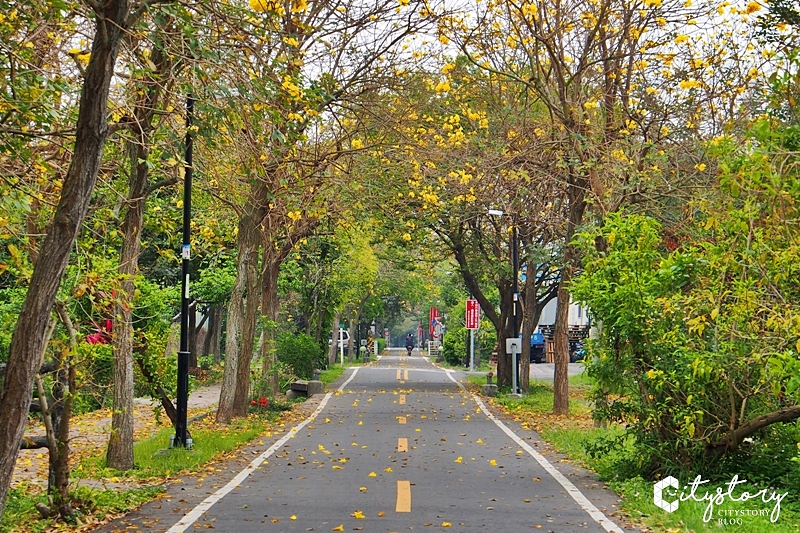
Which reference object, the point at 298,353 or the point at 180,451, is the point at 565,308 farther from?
the point at 298,353

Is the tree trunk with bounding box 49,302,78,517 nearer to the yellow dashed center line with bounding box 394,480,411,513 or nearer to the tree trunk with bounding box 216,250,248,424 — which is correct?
the yellow dashed center line with bounding box 394,480,411,513

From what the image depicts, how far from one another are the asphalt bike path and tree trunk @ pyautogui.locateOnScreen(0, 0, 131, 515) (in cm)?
256

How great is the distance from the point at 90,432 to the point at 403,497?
410 cm

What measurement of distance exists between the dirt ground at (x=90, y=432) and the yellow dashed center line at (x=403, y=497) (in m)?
3.30

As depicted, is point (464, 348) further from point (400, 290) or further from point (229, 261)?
point (229, 261)

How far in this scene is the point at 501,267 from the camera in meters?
31.7

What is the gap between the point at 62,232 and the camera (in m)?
7.43

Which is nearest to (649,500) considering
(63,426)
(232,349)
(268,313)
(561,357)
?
(63,426)

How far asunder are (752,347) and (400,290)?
58150 millimetres

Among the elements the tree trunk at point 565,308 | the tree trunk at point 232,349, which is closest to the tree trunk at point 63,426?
the tree trunk at point 232,349

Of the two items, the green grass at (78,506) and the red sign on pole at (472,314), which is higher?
the red sign on pole at (472,314)

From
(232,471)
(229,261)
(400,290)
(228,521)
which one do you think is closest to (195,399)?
(229,261)

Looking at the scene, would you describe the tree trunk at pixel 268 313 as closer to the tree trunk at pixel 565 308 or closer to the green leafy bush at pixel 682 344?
the tree trunk at pixel 565 308

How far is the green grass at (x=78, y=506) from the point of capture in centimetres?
946
